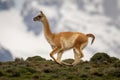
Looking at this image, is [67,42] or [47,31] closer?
[67,42]

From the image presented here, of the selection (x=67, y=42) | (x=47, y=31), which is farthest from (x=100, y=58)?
(x=67, y=42)

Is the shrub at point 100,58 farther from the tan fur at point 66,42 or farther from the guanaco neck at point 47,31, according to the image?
the guanaco neck at point 47,31

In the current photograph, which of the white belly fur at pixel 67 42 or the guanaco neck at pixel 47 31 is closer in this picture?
the white belly fur at pixel 67 42

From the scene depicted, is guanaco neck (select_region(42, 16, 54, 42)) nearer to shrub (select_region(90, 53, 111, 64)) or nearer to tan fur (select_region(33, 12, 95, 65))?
tan fur (select_region(33, 12, 95, 65))

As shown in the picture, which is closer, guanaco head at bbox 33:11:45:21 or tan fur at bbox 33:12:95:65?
tan fur at bbox 33:12:95:65

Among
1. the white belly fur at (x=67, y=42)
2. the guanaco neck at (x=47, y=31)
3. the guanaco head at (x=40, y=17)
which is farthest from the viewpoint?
the guanaco head at (x=40, y=17)

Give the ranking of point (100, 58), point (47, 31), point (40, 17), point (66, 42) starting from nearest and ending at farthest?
point (66, 42) → point (47, 31) → point (40, 17) → point (100, 58)

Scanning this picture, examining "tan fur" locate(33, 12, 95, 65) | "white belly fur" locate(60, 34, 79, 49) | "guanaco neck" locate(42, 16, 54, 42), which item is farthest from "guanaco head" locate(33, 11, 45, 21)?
"white belly fur" locate(60, 34, 79, 49)

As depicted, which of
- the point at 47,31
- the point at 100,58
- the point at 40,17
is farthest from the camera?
the point at 100,58

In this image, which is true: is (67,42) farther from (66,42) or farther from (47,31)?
(47,31)

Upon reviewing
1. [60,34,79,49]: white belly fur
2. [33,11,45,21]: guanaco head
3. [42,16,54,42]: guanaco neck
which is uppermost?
[33,11,45,21]: guanaco head

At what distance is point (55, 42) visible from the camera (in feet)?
132

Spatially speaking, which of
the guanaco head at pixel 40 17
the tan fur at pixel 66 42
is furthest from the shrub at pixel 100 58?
the guanaco head at pixel 40 17

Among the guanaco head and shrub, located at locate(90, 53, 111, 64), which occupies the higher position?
the guanaco head
